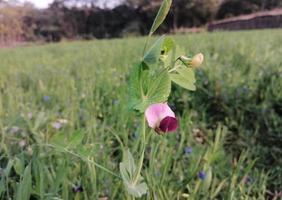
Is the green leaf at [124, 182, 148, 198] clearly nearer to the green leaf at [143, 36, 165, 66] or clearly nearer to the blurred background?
the green leaf at [143, 36, 165, 66]

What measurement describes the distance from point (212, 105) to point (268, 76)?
13.3 inches

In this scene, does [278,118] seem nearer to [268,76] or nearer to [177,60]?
[268,76]

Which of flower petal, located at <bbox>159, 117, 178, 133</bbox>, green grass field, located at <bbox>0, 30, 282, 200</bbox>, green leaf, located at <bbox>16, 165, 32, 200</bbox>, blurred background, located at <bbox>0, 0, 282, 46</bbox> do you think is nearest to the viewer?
flower petal, located at <bbox>159, 117, 178, 133</bbox>

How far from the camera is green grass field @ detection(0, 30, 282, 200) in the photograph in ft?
2.81

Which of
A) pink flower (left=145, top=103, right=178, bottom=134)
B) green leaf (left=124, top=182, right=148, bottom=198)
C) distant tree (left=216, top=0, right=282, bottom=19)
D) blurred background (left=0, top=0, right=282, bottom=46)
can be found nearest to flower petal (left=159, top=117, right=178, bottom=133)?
pink flower (left=145, top=103, right=178, bottom=134)

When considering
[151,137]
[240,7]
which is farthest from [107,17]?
[151,137]

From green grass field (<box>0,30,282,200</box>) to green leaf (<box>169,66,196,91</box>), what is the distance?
17 cm

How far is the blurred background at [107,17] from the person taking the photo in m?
26.7

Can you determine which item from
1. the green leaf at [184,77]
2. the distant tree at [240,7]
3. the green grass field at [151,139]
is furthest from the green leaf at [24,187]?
the distant tree at [240,7]

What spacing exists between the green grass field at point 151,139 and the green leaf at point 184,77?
0.57 feet

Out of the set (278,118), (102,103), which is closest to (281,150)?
(278,118)

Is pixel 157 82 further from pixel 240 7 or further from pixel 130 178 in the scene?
pixel 240 7

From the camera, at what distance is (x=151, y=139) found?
1.21 meters

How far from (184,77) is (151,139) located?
26.2 inches
